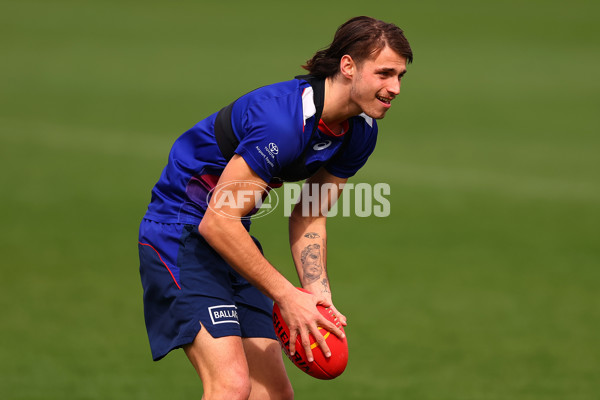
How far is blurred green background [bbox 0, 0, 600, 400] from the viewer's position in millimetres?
8242

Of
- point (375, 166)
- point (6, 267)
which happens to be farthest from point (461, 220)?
point (6, 267)

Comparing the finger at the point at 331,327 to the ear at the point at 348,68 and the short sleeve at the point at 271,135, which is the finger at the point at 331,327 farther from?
the ear at the point at 348,68

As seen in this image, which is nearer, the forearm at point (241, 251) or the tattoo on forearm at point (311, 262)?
the forearm at point (241, 251)

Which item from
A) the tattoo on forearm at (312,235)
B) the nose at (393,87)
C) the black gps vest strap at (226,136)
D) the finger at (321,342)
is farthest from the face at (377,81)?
the finger at (321,342)

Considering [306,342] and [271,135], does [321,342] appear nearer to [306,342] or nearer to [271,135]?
[306,342]

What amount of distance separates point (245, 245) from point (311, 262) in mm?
1017

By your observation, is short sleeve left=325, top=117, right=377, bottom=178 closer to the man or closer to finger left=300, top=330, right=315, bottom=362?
the man

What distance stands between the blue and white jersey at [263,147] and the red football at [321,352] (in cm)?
81

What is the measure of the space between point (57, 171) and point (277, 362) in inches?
454

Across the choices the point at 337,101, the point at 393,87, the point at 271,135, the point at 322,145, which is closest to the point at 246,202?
the point at 271,135

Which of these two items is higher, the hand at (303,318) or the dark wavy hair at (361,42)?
the dark wavy hair at (361,42)

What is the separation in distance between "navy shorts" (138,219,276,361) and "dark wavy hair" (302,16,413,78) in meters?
1.28

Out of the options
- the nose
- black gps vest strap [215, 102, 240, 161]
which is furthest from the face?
black gps vest strap [215, 102, 240, 161]

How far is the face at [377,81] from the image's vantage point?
4.80 metres
